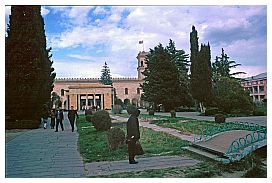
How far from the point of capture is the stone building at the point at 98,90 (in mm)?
6461

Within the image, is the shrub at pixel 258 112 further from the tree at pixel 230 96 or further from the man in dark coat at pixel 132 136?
the man in dark coat at pixel 132 136

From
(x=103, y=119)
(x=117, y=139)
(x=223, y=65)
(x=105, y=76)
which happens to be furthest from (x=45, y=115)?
(x=223, y=65)

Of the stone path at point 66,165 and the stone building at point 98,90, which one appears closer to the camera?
the stone path at point 66,165

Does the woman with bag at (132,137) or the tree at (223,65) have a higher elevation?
the tree at (223,65)

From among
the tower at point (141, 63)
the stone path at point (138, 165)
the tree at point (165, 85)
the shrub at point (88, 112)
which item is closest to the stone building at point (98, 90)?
the tower at point (141, 63)

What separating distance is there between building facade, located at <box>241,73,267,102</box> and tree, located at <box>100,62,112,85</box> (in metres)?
2.67

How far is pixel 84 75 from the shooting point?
20.2ft

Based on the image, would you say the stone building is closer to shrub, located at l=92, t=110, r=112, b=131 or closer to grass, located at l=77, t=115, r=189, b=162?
shrub, located at l=92, t=110, r=112, b=131

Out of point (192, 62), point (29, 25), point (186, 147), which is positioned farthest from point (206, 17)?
point (29, 25)

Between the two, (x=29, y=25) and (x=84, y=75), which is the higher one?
(x=29, y=25)

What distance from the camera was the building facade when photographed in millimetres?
5281

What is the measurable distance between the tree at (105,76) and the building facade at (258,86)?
267cm

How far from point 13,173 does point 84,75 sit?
229cm
